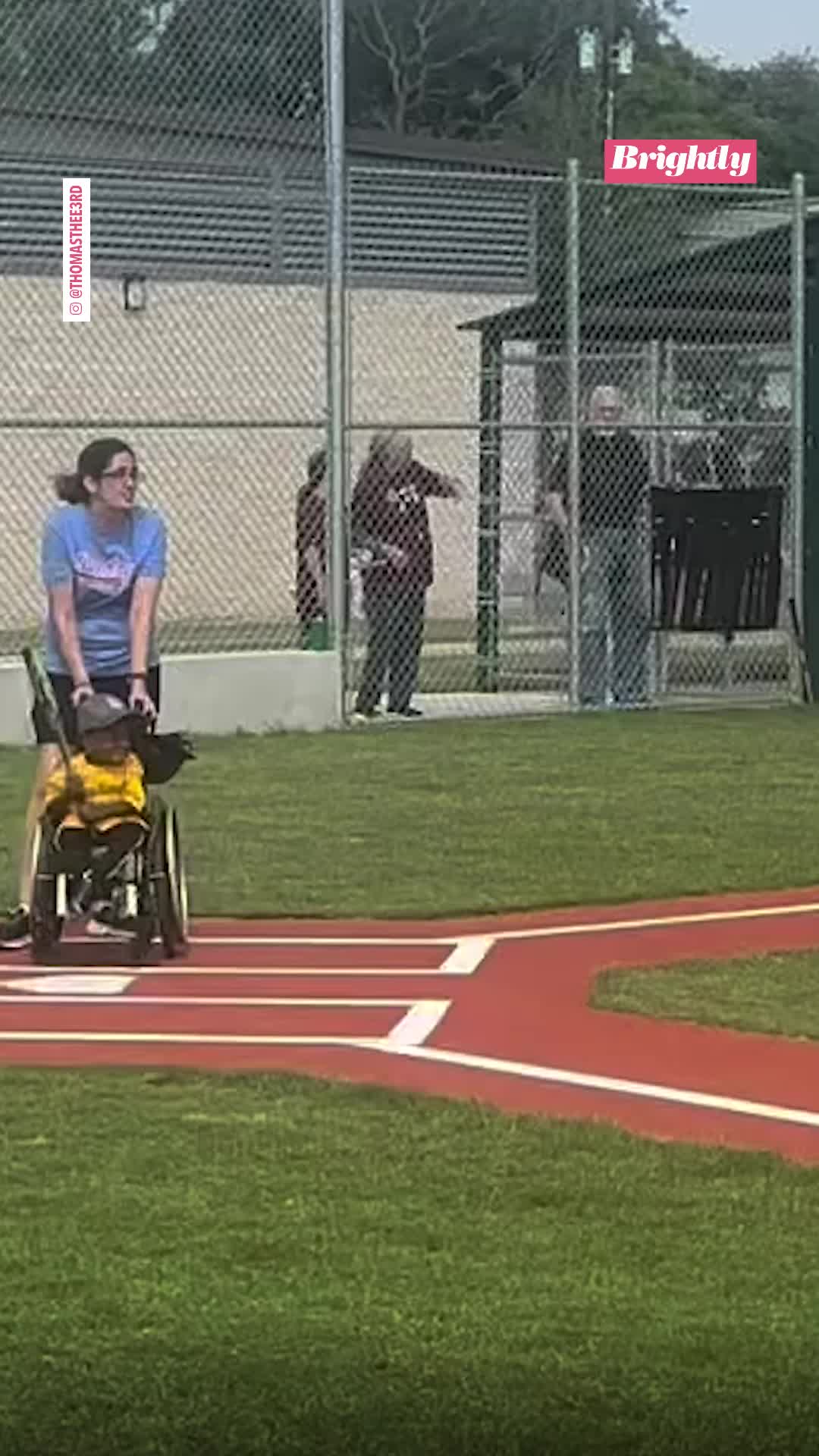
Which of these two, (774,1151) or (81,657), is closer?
(774,1151)

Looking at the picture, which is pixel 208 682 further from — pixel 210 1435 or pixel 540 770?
pixel 210 1435

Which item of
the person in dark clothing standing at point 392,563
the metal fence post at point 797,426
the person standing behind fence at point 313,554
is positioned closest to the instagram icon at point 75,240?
the person standing behind fence at point 313,554

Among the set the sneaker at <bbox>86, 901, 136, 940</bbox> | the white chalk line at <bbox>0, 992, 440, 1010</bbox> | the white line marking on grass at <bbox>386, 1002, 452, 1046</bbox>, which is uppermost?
the sneaker at <bbox>86, 901, 136, 940</bbox>

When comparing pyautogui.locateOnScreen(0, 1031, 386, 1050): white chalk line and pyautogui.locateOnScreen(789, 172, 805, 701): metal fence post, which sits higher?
pyautogui.locateOnScreen(789, 172, 805, 701): metal fence post

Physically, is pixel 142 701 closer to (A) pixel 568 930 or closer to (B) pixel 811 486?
(A) pixel 568 930

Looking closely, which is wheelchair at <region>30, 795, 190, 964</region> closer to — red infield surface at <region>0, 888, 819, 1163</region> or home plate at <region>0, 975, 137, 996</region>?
red infield surface at <region>0, 888, 819, 1163</region>

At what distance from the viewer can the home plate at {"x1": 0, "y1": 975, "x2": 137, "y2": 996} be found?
28.8ft

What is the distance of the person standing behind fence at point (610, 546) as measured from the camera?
18609 mm

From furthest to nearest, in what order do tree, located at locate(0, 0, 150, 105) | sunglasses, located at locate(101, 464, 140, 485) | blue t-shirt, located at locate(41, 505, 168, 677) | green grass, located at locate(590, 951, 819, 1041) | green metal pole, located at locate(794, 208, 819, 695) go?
1. green metal pole, located at locate(794, 208, 819, 695)
2. blue t-shirt, located at locate(41, 505, 168, 677)
3. sunglasses, located at locate(101, 464, 140, 485)
4. green grass, located at locate(590, 951, 819, 1041)
5. tree, located at locate(0, 0, 150, 105)

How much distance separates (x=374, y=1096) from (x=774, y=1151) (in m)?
1.10

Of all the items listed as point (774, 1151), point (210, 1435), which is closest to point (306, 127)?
point (774, 1151)

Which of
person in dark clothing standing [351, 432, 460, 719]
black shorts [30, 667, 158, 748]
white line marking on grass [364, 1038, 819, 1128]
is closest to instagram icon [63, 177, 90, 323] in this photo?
person in dark clothing standing [351, 432, 460, 719]

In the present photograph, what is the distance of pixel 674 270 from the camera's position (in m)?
20.4

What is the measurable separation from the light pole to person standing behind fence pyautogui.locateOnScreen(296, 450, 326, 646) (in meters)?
14.5
